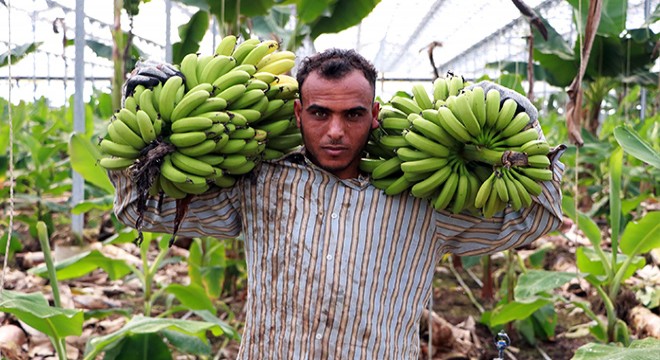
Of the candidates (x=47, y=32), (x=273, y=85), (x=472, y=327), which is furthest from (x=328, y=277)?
(x=47, y=32)

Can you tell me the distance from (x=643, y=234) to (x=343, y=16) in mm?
2167

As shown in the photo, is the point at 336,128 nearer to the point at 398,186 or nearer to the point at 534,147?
the point at 398,186

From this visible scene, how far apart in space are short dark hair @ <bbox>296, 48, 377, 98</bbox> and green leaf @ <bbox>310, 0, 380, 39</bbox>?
2152 millimetres

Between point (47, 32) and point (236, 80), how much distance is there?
13153 millimetres

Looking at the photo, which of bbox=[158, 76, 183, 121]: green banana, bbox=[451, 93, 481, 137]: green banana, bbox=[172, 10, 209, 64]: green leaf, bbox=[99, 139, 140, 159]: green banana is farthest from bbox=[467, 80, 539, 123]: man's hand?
bbox=[172, 10, 209, 64]: green leaf

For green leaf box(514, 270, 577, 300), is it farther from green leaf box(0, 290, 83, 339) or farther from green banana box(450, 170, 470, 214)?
Answer: green leaf box(0, 290, 83, 339)

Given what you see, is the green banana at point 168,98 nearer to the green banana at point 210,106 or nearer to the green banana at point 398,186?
the green banana at point 210,106

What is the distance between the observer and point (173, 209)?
Answer: 6.02 ft

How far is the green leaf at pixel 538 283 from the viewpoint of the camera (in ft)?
9.12

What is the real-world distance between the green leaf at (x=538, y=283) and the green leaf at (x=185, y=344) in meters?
1.32

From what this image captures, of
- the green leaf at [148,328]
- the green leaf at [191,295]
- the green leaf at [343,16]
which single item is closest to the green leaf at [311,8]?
the green leaf at [343,16]

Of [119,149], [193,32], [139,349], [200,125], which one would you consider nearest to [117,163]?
[119,149]

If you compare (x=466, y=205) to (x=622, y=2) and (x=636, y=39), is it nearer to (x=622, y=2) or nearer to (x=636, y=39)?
(x=622, y=2)

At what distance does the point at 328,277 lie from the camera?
5.70 ft
